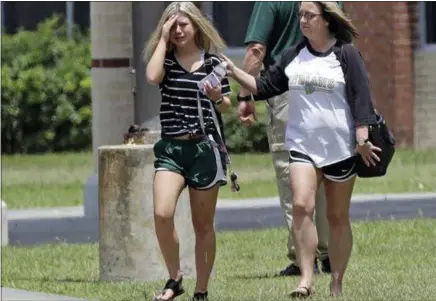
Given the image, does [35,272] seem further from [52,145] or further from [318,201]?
[52,145]

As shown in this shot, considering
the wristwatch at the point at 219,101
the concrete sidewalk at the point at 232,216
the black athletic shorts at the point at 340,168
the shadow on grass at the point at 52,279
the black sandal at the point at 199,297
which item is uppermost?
the wristwatch at the point at 219,101

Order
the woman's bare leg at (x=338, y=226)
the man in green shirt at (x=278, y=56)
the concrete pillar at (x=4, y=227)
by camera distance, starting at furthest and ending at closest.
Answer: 1. the concrete pillar at (x=4, y=227)
2. the man in green shirt at (x=278, y=56)
3. the woman's bare leg at (x=338, y=226)

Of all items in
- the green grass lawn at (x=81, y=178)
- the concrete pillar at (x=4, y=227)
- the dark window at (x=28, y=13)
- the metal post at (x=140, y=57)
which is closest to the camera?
the metal post at (x=140, y=57)

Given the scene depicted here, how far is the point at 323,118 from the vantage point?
8156 mm

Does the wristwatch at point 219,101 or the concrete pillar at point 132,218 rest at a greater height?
the wristwatch at point 219,101

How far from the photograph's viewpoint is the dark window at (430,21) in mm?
22844

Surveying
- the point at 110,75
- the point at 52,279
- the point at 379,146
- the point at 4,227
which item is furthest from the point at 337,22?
the point at 110,75

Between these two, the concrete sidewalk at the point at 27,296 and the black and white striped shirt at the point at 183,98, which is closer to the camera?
the black and white striped shirt at the point at 183,98

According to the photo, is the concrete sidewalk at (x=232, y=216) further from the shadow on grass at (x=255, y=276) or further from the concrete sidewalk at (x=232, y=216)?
the shadow on grass at (x=255, y=276)

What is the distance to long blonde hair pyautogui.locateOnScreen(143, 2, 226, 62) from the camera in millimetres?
8203

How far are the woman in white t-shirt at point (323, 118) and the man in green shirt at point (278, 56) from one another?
121cm

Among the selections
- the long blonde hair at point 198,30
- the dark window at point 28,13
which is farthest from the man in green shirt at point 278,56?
the dark window at point 28,13

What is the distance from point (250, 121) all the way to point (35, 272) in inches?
97.9

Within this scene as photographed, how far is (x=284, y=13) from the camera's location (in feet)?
31.4
